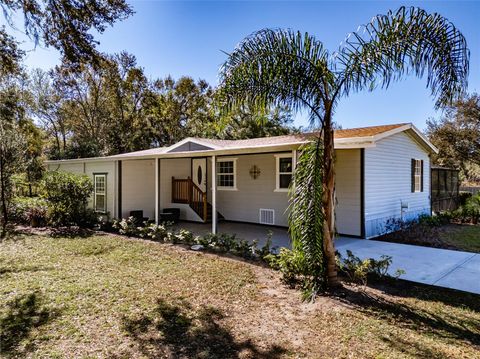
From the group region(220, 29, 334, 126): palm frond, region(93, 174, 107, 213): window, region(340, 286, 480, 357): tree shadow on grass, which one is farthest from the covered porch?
region(340, 286, 480, 357): tree shadow on grass

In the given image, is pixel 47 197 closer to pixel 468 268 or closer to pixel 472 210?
pixel 468 268

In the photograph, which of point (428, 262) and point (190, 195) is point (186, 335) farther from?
point (190, 195)

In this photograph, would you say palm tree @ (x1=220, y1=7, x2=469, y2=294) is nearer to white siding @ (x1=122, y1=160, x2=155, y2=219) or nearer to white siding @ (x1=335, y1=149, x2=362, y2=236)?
white siding @ (x1=335, y1=149, x2=362, y2=236)

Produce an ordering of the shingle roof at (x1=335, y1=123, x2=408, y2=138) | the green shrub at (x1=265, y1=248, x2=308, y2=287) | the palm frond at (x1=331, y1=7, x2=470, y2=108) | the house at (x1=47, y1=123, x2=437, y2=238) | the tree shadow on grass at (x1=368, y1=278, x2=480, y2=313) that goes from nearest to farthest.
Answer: the palm frond at (x1=331, y1=7, x2=470, y2=108) < the tree shadow on grass at (x1=368, y1=278, x2=480, y2=313) < the green shrub at (x1=265, y1=248, x2=308, y2=287) < the house at (x1=47, y1=123, x2=437, y2=238) < the shingle roof at (x1=335, y1=123, x2=408, y2=138)

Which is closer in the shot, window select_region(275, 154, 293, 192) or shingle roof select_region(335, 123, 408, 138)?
shingle roof select_region(335, 123, 408, 138)

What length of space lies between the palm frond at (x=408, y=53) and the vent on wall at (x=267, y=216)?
674 cm

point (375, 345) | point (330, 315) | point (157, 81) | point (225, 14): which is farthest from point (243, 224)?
point (157, 81)

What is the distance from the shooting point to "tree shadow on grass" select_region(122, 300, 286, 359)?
334 centimetres

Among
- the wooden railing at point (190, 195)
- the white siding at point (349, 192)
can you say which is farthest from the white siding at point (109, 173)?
the white siding at point (349, 192)

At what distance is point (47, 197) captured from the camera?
11227mm

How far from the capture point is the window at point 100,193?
12785mm

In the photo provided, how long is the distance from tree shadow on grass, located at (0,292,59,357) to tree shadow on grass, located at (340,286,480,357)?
4.01 meters

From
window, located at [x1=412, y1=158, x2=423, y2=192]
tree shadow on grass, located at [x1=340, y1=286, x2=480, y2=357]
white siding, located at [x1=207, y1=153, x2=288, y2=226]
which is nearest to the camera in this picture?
tree shadow on grass, located at [x1=340, y1=286, x2=480, y2=357]

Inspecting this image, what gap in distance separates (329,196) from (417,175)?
891 cm
